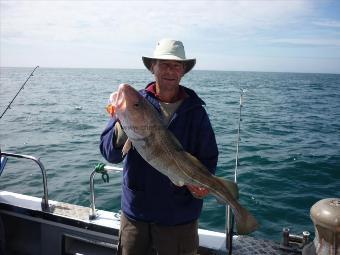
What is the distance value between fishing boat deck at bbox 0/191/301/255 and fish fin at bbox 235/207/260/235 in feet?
3.21

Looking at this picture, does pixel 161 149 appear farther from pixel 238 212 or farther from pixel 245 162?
pixel 245 162

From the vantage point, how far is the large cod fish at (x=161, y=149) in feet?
9.69

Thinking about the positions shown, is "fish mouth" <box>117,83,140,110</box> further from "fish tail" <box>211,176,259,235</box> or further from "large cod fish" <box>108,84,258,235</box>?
"fish tail" <box>211,176,259,235</box>

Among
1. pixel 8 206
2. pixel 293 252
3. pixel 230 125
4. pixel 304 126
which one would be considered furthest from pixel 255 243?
pixel 304 126

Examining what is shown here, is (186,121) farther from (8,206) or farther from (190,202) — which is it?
(8,206)

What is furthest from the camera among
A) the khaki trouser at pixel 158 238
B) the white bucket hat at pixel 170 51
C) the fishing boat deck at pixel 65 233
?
the fishing boat deck at pixel 65 233

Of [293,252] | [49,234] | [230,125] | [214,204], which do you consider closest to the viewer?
[293,252]

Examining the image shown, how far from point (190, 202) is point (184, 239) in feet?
1.15

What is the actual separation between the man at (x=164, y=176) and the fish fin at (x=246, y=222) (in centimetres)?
41

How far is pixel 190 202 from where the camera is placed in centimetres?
344

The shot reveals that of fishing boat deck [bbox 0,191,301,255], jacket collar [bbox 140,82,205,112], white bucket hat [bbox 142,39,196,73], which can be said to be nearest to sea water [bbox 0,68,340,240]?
fishing boat deck [bbox 0,191,301,255]

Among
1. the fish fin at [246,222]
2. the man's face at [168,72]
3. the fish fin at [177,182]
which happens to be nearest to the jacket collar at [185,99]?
the man's face at [168,72]

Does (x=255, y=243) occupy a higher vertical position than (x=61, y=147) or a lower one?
higher

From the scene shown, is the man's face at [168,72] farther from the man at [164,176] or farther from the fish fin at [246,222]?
the fish fin at [246,222]
